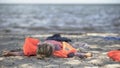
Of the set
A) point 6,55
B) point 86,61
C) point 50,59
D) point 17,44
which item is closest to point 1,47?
point 17,44

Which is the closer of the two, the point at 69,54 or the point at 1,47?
the point at 69,54

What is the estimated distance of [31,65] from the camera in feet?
26.1

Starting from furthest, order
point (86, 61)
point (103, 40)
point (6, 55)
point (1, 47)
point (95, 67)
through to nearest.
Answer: point (103, 40), point (1, 47), point (6, 55), point (86, 61), point (95, 67)

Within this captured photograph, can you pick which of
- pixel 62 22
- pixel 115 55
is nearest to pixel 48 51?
pixel 115 55

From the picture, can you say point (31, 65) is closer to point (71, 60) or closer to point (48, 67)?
point (48, 67)

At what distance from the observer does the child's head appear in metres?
Answer: 8.12

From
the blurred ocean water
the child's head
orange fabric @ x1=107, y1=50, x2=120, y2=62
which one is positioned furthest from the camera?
the blurred ocean water

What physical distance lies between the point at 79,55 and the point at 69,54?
323 mm

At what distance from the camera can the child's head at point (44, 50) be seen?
812 cm

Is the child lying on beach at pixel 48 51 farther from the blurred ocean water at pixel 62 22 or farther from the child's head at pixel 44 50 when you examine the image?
the blurred ocean water at pixel 62 22

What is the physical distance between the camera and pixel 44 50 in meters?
8.21

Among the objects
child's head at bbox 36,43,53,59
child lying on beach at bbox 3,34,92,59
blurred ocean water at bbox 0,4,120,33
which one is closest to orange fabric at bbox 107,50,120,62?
child lying on beach at bbox 3,34,92,59

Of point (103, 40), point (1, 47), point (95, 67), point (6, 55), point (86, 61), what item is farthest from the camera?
point (103, 40)

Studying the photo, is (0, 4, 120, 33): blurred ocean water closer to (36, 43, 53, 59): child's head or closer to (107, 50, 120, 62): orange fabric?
(107, 50, 120, 62): orange fabric
